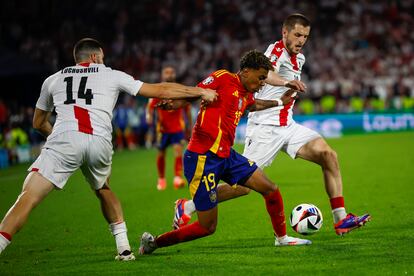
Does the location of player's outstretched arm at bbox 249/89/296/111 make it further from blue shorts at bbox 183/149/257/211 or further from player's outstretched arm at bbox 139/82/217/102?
player's outstretched arm at bbox 139/82/217/102

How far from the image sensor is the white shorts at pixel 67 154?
7504 mm

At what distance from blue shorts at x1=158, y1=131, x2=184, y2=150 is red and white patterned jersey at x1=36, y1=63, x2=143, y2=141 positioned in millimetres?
8198

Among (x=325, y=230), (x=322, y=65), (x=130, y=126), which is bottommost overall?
(x=325, y=230)

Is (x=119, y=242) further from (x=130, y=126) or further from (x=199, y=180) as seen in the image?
(x=130, y=126)

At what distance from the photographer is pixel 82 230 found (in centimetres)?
1069

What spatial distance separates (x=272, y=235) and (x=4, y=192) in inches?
311

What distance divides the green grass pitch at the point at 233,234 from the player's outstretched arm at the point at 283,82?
1.76 meters

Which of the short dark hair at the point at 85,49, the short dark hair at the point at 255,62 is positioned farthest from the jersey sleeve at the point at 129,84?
the short dark hair at the point at 255,62

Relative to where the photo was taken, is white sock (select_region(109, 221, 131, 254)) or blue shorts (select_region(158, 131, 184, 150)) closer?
white sock (select_region(109, 221, 131, 254))

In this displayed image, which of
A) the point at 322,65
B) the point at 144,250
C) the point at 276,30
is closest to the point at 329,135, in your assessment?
the point at 322,65

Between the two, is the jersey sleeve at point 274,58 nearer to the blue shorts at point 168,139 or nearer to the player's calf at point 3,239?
the player's calf at point 3,239

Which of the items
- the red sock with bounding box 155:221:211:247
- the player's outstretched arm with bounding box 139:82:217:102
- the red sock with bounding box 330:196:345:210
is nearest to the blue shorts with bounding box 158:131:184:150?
the red sock with bounding box 330:196:345:210

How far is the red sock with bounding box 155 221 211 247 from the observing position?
798 cm

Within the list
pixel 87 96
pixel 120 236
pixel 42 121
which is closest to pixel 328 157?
pixel 120 236
